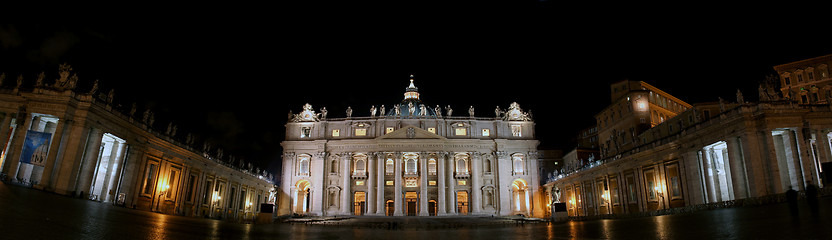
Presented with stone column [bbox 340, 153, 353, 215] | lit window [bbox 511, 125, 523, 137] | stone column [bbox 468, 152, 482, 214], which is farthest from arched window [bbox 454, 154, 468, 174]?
stone column [bbox 340, 153, 353, 215]

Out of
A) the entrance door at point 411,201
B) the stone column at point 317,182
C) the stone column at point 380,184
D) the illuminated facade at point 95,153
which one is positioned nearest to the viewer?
the illuminated facade at point 95,153

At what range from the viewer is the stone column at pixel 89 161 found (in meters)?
31.1

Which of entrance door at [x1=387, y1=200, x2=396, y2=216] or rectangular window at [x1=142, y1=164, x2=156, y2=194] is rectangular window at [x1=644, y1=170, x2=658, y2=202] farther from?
rectangular window at [x1=142, y1=164, x2=156, y2=194]

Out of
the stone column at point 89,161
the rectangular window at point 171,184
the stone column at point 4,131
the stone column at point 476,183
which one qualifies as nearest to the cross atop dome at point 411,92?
A: the stone column at point 476,183

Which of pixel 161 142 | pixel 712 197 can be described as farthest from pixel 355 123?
pixel 712 197

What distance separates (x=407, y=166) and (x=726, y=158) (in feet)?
123

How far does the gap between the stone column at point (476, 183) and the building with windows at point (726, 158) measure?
14.1 metres

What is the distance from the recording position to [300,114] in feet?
217

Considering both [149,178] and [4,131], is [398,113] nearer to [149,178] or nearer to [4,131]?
[149,178]

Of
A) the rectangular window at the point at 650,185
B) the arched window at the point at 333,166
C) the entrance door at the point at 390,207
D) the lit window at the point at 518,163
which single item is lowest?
the entrance door at the point at 390,207

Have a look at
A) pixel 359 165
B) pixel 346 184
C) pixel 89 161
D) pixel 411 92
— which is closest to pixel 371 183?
pixel 346 184

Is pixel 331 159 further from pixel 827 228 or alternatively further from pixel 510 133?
pixel 827 228

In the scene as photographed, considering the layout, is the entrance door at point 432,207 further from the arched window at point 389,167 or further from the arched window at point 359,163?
the arched window at point 359,163

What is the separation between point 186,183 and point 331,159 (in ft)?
72.1
